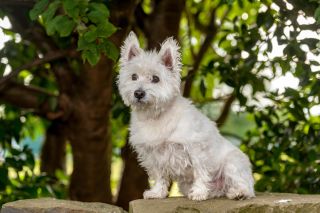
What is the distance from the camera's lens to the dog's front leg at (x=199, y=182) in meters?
4.92

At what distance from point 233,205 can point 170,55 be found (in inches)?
45.3

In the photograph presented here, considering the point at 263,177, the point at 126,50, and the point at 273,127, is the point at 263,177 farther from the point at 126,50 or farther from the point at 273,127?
the point at 126,50

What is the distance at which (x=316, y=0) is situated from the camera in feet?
17.0

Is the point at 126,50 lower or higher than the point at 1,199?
higher

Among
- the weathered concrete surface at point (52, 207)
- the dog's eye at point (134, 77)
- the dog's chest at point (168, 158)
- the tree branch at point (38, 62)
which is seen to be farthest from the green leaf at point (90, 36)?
the tree branch at point (38, 62)

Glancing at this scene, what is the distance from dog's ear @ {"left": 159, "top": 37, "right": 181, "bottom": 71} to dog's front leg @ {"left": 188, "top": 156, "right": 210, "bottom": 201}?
678 millimetres

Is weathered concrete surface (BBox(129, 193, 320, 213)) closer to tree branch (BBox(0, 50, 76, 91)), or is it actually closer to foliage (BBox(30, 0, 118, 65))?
foliage (BBox(30, 0, 118, 65))

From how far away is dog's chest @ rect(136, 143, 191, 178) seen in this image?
4926 millimetres

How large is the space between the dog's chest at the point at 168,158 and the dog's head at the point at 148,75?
0.33m

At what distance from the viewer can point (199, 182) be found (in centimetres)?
496

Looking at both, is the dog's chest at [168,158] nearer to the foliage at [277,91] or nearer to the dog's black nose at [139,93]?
the dog's black nose at [139,93]

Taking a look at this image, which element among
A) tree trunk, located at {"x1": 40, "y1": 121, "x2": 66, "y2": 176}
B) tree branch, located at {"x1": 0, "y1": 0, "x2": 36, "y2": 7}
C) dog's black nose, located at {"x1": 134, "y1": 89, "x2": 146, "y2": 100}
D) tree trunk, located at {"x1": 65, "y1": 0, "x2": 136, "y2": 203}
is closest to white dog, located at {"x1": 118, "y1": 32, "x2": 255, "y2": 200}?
dog's black nose, located at {"x1": 134, "y1": 89, "x2": 146, "y2": 100}

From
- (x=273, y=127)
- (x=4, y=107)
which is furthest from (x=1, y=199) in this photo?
(x=273, y=127)

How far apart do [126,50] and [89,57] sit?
0.31m
